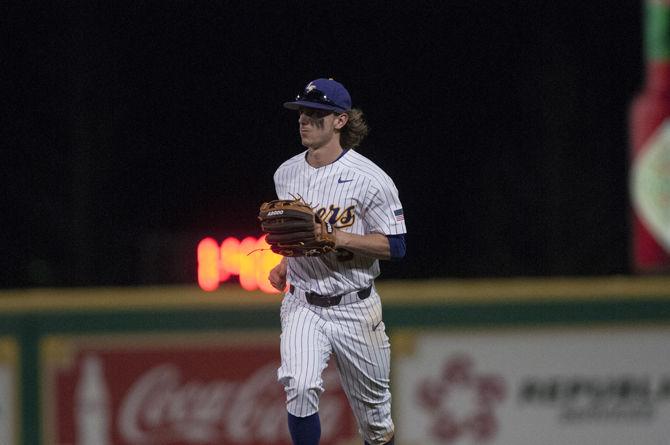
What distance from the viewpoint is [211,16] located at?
1148 centimetres

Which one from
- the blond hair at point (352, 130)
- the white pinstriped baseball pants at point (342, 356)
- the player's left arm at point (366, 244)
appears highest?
the blond hair at point (352, 130)

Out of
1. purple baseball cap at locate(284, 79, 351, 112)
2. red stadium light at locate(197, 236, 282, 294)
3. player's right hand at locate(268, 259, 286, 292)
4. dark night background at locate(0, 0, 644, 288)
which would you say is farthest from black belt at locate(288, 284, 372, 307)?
dark night background at locate(0, 0, 644, 288)

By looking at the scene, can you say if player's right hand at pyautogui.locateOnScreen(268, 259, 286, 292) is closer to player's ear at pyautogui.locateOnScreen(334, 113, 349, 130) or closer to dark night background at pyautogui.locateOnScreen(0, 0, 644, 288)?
player's ear at pyautogui.locateOnScreen(334, 113, 349, 130)

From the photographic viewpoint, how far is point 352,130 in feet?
16.3

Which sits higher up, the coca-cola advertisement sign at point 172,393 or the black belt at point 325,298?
the black belt at point 325,298

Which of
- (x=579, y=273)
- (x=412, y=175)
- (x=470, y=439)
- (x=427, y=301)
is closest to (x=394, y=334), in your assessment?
(x=427, y=301)

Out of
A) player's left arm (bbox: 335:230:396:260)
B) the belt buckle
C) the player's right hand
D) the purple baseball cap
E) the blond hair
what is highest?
the purple baseball cap

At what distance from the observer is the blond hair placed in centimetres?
494

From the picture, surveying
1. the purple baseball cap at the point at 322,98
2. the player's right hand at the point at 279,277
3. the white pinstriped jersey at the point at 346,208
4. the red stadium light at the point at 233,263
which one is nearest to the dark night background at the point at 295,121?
the red stadium light at the point at 233,263

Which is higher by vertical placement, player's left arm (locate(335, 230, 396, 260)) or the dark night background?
the dark night background

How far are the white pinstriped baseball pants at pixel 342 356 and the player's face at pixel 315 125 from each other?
60 cm

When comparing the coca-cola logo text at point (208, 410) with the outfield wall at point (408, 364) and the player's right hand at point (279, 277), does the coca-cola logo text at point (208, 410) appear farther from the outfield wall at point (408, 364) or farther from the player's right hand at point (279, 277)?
the player's right hand at point (279, 277)

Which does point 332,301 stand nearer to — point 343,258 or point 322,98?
point 343,258

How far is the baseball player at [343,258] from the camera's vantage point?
475cm
